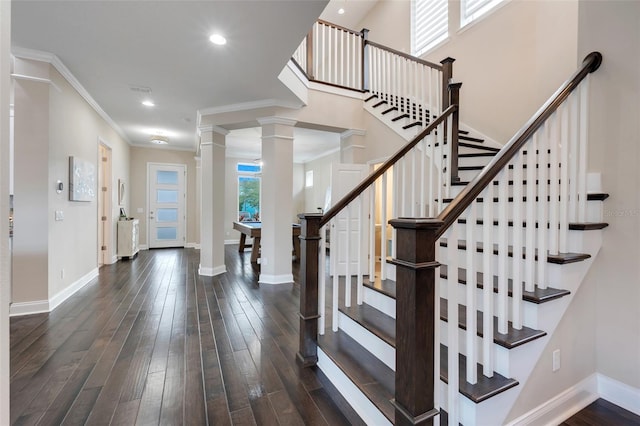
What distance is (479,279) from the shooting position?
1911 mm

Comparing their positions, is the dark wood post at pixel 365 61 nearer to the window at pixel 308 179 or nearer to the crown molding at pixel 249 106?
the crown molding at pixel 249 106

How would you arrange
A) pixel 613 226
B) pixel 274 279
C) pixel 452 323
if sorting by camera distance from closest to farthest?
pixel 452 323 → pixel 613 226 → pixel 274 279

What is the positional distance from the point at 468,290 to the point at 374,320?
0.88 m

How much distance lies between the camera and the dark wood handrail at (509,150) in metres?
1.24

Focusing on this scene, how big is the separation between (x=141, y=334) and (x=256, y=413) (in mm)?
1587

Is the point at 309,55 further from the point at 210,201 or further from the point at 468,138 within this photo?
the point at 210,201

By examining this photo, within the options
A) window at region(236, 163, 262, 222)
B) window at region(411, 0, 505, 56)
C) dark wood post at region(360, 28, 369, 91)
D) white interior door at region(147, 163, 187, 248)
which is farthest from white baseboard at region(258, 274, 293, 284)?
window at region(236, 163, 262, 222)

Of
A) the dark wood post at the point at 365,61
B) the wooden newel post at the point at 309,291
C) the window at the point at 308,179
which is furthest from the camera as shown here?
the window at the point at 308,179

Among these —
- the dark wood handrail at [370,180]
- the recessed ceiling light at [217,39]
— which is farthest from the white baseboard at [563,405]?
the recessed ceiling light at [217,39]

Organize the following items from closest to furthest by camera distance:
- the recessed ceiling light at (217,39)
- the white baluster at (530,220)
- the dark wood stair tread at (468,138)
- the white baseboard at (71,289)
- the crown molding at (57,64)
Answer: the white baluster at (530,220) < the recessed ceiling light at (217,39) < the crown molding at (57,64) < the white baseboard at (71,289) < the dark wood stair tread at (468,138)

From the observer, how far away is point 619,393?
180 centimetres

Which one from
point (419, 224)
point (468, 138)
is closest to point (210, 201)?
point (468, 138)

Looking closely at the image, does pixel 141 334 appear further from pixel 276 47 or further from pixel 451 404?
pixel 276 47

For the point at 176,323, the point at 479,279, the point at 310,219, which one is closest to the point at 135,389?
the point at 176,323
